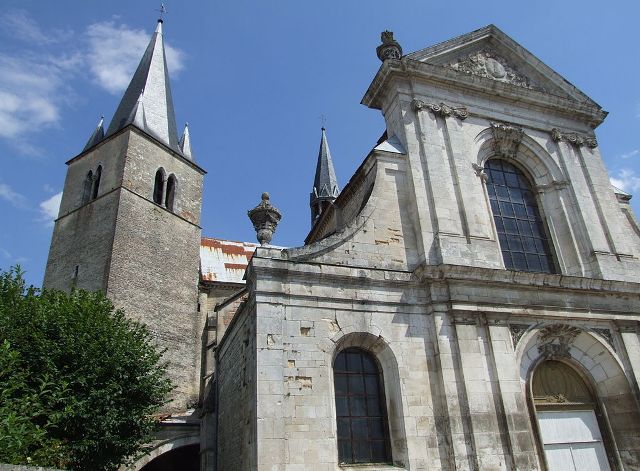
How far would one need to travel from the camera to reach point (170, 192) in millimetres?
23547

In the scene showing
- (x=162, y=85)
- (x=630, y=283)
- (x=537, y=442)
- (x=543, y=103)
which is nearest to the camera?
(x=537, y=442)

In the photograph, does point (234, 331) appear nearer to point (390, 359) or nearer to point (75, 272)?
point (390, 359)

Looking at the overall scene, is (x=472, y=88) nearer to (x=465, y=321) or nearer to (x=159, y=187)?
(x=465, y=321)

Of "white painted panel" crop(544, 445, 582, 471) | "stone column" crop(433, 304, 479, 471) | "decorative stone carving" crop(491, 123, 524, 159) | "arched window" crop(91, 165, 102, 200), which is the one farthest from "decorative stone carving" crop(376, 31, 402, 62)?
"arched window" crop(91, 165, 102, 200)

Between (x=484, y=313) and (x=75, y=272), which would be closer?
(x=484, y=313)

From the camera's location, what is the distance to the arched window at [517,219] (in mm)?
11004

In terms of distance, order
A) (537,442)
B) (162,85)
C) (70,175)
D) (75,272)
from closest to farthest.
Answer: (537,442), (75,272), (70,175), (162,85)

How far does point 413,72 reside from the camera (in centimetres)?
1141

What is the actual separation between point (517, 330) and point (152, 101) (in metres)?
21.6

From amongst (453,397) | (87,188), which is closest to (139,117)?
(87,188)

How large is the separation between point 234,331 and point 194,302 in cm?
1099

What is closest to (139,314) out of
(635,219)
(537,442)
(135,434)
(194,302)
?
(194,302)

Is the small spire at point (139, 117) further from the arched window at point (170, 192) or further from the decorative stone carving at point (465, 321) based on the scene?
the decorative stone carving at point (465, 321)

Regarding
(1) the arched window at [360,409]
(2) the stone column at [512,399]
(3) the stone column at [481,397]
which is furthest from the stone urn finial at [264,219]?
(2) the stone column at [512,399]
